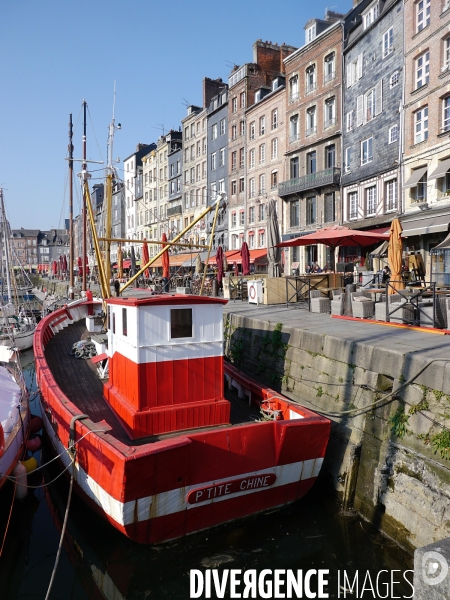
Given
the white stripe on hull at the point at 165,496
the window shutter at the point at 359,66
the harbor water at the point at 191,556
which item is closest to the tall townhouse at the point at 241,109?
the window shutter at the point at 359,66

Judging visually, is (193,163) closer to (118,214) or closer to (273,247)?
(118,214)

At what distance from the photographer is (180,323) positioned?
7.67m

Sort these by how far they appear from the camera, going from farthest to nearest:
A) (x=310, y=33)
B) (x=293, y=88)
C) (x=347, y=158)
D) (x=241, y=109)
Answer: (x=241, y=109), (x=293, y=88), (x=310, y=33), (x=347, y=158)

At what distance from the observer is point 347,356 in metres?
8.84

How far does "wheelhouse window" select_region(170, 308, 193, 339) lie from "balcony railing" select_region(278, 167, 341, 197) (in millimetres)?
22261

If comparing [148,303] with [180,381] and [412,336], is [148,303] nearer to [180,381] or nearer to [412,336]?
[180,381]

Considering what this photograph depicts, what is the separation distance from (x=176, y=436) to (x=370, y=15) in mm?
26263

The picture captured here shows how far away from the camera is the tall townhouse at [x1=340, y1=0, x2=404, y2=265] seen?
74.8 feet

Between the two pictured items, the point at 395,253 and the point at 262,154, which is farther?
the point at 262,154

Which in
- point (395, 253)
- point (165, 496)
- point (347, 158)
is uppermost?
point (347, 158)

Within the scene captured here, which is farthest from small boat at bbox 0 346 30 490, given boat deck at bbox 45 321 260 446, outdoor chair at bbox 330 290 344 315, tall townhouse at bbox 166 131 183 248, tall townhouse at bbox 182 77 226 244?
tall townhouse at bbox 166 131 183 248

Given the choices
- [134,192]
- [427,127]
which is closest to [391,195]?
[427,127]

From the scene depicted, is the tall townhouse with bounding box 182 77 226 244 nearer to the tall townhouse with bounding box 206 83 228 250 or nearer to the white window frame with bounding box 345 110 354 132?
the tall townhouse with bounding box 206 83 228 250

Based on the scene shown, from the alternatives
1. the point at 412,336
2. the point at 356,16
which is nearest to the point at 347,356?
the point at 412,336
